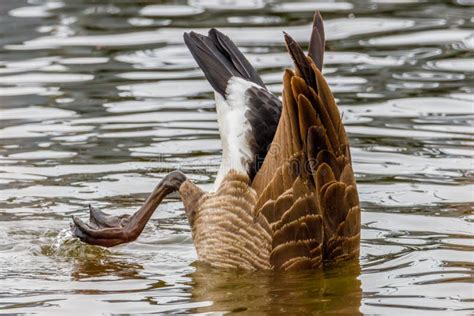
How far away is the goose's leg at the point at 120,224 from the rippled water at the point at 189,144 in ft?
0.60

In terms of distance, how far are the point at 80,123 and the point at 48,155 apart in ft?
3.09

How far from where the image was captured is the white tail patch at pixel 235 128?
8.51m

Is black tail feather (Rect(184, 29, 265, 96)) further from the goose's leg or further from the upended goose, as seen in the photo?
the goose's leg

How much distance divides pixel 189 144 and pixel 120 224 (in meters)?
2.55

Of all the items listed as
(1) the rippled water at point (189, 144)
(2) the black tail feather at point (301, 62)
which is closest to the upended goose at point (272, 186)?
(2) the black tail feather at point (301, 62)

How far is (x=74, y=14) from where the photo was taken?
15.7 meters

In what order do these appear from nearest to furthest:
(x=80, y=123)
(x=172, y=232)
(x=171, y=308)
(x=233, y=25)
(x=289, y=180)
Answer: (x=171, y=308) → (x=289, y=180) → (x=172, y=232) → (x=80, y=123) → (x=233, y=25)

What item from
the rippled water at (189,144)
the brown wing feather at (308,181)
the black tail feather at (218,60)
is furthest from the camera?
the black tail feather at (218,60)

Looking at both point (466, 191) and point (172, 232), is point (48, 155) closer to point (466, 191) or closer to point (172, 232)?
point (172, 232)

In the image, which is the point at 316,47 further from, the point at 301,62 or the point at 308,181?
the point at 308,181

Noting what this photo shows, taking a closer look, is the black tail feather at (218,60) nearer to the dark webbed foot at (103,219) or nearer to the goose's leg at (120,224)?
the goose's leg at (120,224)

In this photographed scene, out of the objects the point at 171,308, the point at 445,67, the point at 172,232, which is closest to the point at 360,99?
the point at 445,67

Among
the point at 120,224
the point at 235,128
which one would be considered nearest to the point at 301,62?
the point at 235,128

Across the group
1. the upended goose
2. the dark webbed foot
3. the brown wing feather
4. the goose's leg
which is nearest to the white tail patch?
the upended goose
